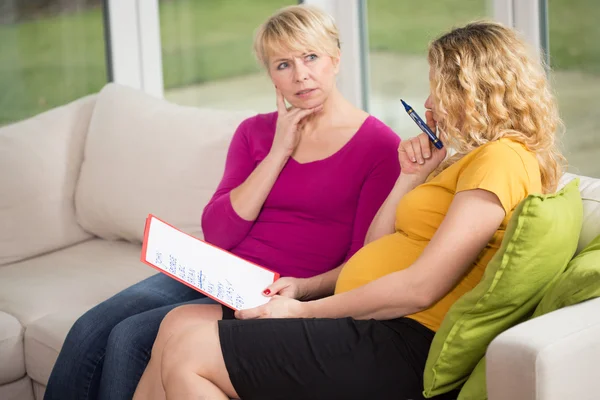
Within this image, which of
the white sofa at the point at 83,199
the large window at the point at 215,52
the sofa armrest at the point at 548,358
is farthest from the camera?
the large window at the point at 215,52

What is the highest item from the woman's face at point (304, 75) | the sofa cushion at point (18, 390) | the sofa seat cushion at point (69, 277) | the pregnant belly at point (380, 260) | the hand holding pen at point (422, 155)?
the woman's face at point (304, 75)

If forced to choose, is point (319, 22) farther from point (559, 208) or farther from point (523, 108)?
point (559, 208)

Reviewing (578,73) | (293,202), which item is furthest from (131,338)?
(578,73)

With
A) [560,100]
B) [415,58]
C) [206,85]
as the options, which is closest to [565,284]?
[560,100]

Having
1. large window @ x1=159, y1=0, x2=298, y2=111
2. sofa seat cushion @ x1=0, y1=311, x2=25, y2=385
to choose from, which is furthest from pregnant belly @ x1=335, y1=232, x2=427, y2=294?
large window @ x1=159, y1=0, x2=298, y2=111

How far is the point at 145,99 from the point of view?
9.92 feet

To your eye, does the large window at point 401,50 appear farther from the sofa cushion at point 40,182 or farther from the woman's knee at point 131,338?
the woman's knee at point 131,338

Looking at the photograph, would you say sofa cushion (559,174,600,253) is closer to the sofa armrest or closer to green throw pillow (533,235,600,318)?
green throw pillow (533,235,600,318)

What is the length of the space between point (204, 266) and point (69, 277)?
95cm

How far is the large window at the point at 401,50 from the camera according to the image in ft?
10.00

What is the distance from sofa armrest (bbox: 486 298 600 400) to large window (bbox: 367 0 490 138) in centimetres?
171

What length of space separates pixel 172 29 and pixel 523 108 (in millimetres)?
2269

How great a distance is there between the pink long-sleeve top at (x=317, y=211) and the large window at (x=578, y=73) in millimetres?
743

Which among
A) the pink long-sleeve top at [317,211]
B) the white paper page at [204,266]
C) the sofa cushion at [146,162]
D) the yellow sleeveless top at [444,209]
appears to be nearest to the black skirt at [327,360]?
the yellow sleeveless top at [444,209]
